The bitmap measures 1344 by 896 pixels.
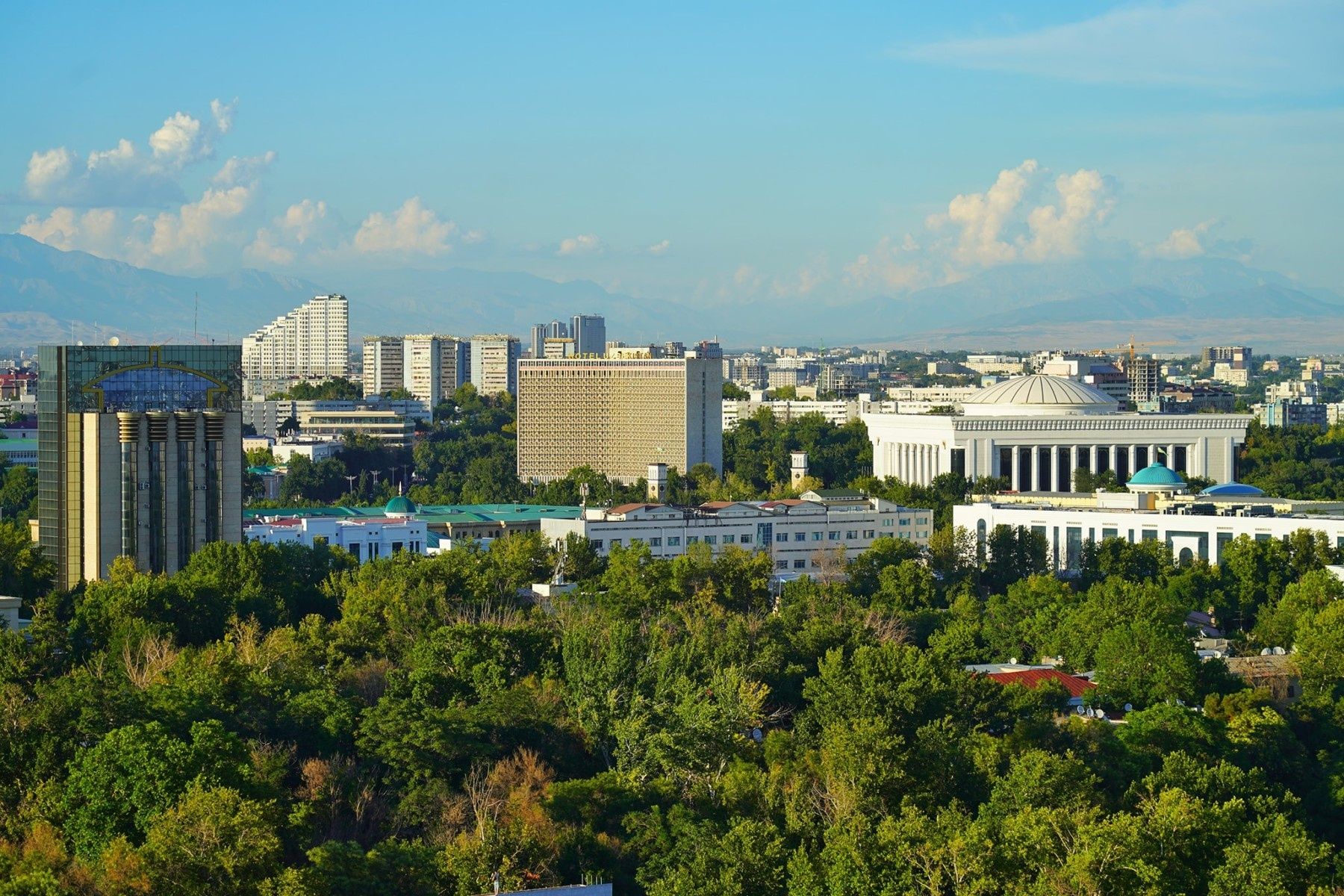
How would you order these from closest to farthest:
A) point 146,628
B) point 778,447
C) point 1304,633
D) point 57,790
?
1. point 57,790
2. point 146,628
3. point 1304,633
4. point 778,447

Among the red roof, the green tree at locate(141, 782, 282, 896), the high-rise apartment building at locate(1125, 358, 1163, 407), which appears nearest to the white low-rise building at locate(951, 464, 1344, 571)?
the red roof

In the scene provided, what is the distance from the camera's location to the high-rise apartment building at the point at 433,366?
190 meters

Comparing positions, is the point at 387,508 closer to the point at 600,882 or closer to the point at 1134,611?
the point at 1134,611

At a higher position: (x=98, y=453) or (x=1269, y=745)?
(x=98, y=453)

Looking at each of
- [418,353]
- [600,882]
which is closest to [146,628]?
[600,882]

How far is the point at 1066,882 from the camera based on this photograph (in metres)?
29.7

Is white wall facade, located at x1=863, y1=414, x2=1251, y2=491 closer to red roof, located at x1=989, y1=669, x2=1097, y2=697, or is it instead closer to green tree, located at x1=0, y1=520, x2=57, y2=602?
green tree, located at x1=0, y1=520, x2=57, y2=602

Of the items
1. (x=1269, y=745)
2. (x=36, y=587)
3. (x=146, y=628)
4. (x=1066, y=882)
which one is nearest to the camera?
(x=1066, y=882)

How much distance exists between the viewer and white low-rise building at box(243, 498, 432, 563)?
7138 centimetres

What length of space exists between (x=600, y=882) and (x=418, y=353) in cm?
16353

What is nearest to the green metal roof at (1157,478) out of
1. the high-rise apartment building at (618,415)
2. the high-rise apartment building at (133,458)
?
the high-rise apartment building at (133,458)

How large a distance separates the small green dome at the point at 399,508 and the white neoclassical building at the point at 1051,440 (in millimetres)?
22310

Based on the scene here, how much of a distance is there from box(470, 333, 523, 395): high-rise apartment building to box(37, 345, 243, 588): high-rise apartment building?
422 feet

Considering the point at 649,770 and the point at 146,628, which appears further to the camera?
the point at 146,628
